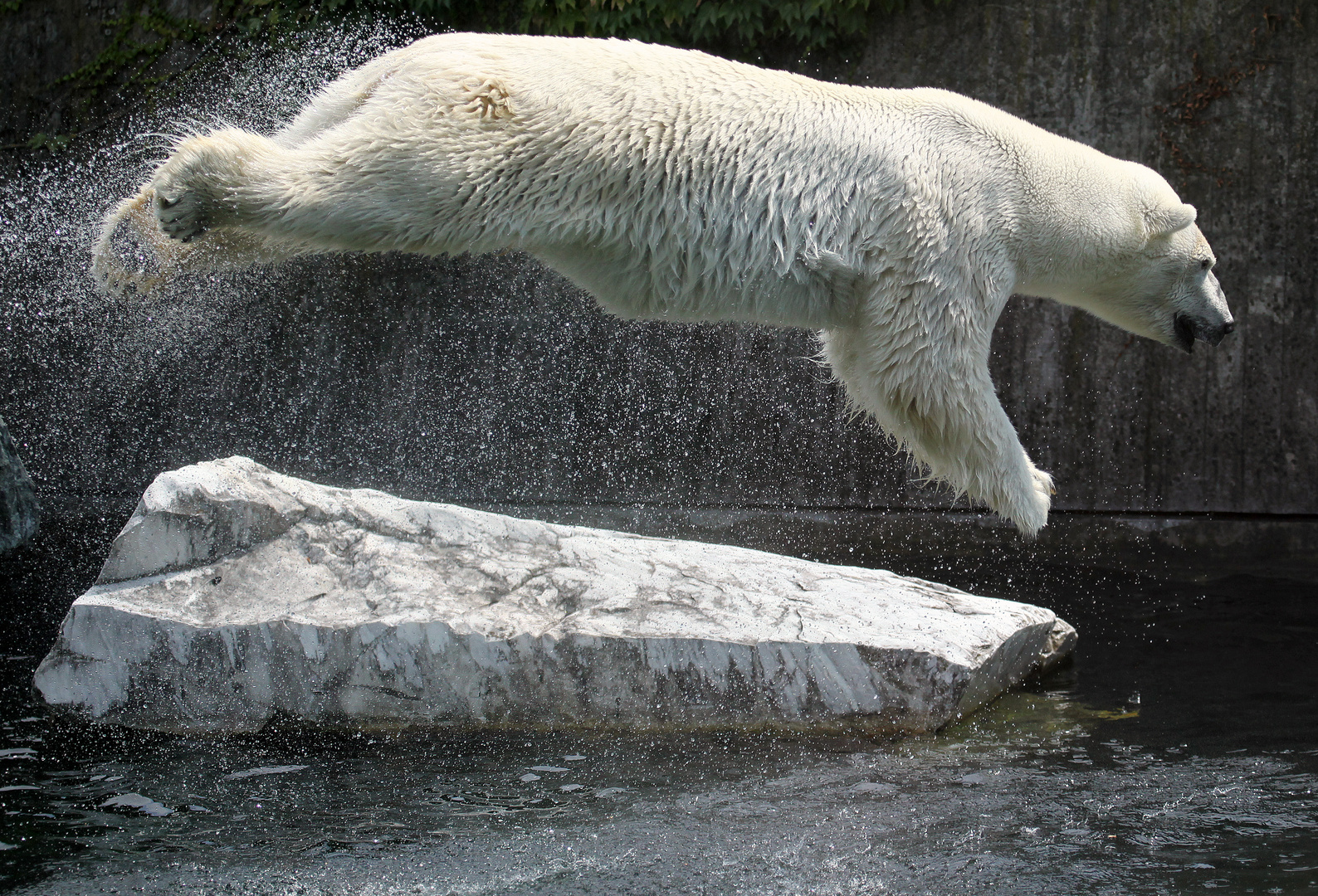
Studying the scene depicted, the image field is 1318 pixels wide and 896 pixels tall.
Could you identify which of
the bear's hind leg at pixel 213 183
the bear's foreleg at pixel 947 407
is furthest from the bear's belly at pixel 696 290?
the bear's hind leg at pixel 213 183

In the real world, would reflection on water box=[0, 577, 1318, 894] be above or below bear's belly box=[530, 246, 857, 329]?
below

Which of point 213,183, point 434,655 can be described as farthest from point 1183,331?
point 213,183

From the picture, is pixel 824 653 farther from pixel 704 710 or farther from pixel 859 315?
pixel 859 315

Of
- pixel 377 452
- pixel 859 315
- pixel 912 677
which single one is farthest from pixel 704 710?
pixel 377 452

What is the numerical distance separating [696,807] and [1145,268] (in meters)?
2.67

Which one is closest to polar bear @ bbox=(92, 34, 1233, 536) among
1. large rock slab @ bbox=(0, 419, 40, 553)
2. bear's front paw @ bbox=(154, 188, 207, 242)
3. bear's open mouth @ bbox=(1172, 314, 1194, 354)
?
bear's front paw @ bbox=(154, 188, 207, 242)

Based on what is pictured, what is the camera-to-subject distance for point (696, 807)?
3.15 meters

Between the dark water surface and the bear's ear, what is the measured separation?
5.50 feet

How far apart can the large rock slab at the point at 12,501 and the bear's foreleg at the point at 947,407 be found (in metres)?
4.39

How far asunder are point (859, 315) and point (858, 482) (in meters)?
3.87

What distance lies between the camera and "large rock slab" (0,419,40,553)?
608 cm

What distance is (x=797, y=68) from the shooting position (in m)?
7.88

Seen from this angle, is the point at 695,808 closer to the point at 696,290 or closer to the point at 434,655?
the point at 434,655

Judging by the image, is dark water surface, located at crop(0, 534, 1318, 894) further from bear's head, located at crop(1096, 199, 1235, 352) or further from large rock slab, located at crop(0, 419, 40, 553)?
large rock slab, located at crop(0, 419, 40, 553)
